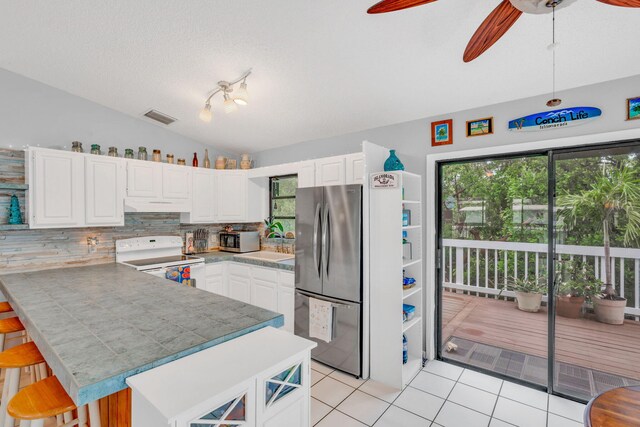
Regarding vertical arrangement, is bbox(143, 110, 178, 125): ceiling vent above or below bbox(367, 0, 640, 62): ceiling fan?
above

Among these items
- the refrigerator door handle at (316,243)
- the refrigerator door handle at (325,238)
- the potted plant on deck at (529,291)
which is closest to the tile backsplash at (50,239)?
the refrigerator door handle at (316,243)

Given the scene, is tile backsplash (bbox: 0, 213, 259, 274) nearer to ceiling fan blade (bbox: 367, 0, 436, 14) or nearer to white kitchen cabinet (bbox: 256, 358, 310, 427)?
white kitchen cabinet (bbox: 256, 358, 310, 427)

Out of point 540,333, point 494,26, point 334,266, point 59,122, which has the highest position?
point 59,122

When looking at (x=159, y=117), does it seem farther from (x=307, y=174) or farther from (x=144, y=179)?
(x=307, y=174)

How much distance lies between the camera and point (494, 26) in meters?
1.35

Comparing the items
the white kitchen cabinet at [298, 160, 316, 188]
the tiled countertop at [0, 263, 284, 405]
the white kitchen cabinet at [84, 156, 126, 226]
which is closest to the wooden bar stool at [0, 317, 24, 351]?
the tiled countertop at [0, 263, 284, 405]

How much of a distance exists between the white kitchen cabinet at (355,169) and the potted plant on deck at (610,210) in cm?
173

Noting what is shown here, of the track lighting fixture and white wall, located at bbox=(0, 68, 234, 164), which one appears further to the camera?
white wall, located at bbox=(0, 68, 234, 164)

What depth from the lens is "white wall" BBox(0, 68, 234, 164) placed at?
2.98m

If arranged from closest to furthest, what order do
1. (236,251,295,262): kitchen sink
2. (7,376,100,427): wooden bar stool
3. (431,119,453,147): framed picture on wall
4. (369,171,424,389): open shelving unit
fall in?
(7,376,100,427): wooden bar stool, (369,171,424,389): open shelving unit, (431,119,453,147): framed picture on wall, (236,251,295,262): kitchen sink

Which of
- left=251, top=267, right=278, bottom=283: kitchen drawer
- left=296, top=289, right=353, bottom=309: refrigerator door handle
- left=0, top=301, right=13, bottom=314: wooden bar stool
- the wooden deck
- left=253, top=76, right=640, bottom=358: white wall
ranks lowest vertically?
the wooden deck

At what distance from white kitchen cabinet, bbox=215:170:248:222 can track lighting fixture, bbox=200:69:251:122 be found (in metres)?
1.49

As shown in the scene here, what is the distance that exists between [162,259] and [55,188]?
133 centimetres

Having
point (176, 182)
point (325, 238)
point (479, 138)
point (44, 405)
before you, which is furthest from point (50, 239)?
point (479, 138)
